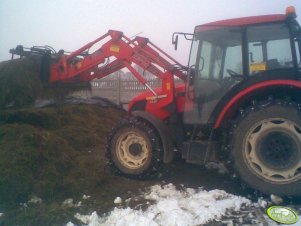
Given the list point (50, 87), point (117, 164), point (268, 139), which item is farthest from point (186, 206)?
point (50, 87)

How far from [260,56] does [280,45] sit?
1.04 feet

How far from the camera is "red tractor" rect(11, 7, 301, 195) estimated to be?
4.65 meters

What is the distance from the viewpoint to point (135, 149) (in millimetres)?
6020

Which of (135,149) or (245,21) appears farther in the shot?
(135,149)

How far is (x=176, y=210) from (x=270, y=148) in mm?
1473

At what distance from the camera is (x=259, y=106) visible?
4738 mm

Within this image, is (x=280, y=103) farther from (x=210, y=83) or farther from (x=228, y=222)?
(x=228, y=222)

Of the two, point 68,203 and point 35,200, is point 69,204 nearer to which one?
point 68,203

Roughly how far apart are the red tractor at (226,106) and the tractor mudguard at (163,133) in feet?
0.05

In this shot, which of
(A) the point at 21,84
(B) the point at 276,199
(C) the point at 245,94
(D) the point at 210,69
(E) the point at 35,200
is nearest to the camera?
(B) the point at 276,199

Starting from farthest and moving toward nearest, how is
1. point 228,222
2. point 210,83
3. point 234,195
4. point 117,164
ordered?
1. point 117,164
2. point 210,83
3. point 234,195
4. point 228,222

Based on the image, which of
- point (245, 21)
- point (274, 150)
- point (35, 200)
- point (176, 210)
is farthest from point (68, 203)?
point (245, 21)

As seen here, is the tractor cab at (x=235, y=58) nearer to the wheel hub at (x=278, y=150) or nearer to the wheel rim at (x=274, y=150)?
the wheel rim at (x=274, y=150)

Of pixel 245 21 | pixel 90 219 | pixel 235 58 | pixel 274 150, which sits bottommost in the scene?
pixel 90 219
